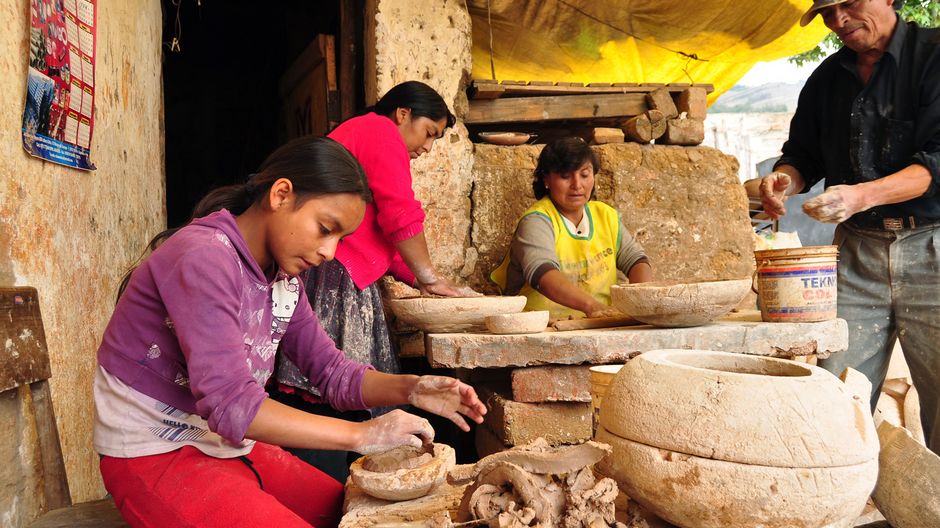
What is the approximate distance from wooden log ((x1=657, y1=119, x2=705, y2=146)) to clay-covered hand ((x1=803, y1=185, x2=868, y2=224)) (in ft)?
6.70

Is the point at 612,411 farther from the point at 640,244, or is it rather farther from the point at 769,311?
the point at 640,244

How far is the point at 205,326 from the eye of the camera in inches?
61.9

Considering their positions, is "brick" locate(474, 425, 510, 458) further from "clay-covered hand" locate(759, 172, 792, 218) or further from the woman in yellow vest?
"clay-covered hand" locate(759, 172, 792, 218)

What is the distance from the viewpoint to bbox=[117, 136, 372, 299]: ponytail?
178cm

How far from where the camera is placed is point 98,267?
2.88m

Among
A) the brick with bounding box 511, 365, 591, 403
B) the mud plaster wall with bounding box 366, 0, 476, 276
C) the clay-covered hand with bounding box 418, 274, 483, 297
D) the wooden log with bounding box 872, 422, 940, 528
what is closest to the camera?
the wooden log with bounding box 872, 422, 940, 528

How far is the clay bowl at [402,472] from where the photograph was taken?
163 cm

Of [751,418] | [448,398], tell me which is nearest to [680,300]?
[448,398]

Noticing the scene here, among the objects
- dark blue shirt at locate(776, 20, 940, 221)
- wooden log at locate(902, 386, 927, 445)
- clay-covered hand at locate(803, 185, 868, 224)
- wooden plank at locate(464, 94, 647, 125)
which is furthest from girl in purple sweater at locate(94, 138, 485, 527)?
wooden log at locate(902, 386, 927, 445)

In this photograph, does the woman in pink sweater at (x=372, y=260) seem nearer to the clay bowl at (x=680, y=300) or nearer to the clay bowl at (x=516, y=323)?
the clay bowl at (x=516, y=323)

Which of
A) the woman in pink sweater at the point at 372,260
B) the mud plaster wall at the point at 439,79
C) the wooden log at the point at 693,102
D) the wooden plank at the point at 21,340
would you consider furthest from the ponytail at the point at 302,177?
the wooden log at the point at 693,102

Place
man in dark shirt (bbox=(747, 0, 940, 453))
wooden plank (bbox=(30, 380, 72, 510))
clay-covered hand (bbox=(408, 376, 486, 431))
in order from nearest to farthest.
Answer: clay-covered hand (bbox=(408, 376, 486, 431)) < wooden plank (bbox=(30, 380, 72, 510)) < man in dark shirt (bbox=(747, 0, 940, 453))

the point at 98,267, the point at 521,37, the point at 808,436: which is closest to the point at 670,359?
the point at 808,436

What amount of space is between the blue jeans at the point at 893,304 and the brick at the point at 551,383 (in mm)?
993
